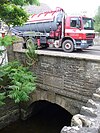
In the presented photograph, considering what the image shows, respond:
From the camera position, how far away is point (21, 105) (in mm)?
10156

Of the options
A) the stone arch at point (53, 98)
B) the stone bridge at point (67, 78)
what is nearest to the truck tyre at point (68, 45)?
the stone bridge at point (67, 78)

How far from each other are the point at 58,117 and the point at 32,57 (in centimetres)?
392

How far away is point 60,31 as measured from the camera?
1105 centimetres

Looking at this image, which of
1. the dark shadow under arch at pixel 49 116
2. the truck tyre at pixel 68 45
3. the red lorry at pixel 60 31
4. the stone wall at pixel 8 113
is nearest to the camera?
the stone wall at pixel 8 113

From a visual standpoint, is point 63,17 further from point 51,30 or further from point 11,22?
point 11,22

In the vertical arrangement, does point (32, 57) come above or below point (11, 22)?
below

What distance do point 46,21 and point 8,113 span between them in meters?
5.67

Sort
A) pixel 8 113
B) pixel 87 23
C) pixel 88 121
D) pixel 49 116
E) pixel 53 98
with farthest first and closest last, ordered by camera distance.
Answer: pixel 49 116, pixel 87 23, pixel 8 113, pixel 53 98, pixel 88 121

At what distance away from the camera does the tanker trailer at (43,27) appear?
1115cm

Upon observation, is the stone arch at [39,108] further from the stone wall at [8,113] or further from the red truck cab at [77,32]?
the red truck cab at [77,32]

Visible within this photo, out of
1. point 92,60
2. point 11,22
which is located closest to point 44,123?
point 92,60

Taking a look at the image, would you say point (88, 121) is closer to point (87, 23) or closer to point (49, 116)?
point (49, 116)

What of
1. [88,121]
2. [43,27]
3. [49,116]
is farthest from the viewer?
[43,27]

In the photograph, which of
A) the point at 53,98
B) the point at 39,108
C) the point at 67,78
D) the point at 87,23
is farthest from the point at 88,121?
the point at 87,23
